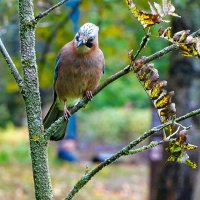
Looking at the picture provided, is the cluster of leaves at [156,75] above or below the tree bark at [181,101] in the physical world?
below

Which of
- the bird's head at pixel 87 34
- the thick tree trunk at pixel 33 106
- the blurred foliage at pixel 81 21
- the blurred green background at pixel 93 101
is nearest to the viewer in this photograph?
the thick tree trunk at pixel 33 106

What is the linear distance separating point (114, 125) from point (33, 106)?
→ 1706 centimetres

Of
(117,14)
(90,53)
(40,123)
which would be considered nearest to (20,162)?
(117,14)

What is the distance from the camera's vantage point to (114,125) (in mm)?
18625

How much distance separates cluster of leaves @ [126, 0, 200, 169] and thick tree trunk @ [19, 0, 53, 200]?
0.97 feet

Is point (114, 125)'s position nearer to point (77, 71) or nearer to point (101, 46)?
point (101, 46)

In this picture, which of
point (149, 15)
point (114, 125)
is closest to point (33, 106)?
point (149, 15)

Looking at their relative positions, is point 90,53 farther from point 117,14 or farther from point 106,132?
point 106,132

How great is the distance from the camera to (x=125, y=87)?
19.2m

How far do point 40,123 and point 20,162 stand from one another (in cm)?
1156

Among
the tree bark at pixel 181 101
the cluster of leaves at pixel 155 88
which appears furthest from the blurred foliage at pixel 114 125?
the cluster of leaves at pixel 155 88

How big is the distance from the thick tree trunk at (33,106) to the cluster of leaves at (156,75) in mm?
295

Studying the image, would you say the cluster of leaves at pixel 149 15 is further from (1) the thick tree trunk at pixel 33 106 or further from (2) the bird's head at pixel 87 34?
(2) the bird's head at pixel 87 34

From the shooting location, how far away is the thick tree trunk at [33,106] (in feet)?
5.11
